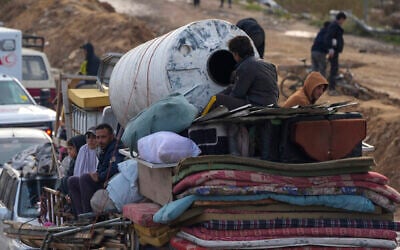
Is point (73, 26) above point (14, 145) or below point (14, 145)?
below

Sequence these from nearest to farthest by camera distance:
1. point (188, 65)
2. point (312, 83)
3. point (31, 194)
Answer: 1. point (188, 65)
2. point (312, 83)
3. point (31, 194)

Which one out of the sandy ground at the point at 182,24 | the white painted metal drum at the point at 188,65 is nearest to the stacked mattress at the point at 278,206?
the white painted metal drum at the point at 188,65

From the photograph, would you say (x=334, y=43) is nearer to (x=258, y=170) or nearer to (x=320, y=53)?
(x=320, y=53)

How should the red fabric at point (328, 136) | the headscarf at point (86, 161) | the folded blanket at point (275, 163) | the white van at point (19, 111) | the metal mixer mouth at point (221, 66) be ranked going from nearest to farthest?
the folded blanket at point (275, 163)
the red fabric at point (328, 136)
the metal mixer mouth at point (221, 66)
the headscarf at point (86, 161)
the white van at point (19, 111)

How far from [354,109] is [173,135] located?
12.3 meters

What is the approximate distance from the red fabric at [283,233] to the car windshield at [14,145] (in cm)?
796

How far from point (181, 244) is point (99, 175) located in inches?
85.5

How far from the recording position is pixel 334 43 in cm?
2192

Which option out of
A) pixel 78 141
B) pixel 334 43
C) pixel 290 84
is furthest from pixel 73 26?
pixel 78 141

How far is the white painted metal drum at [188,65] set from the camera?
9.60 metres

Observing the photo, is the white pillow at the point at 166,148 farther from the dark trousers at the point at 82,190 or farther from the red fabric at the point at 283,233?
the dark trousers at the point at 82,190

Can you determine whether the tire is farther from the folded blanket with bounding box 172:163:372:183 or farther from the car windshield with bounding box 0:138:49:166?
the folded blanket with bounding box 172:163:372:183

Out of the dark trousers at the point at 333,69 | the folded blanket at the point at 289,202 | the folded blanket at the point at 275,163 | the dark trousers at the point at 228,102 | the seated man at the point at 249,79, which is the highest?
the seated man at the point at 249,79

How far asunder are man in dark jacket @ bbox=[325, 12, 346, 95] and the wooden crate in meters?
13.5
